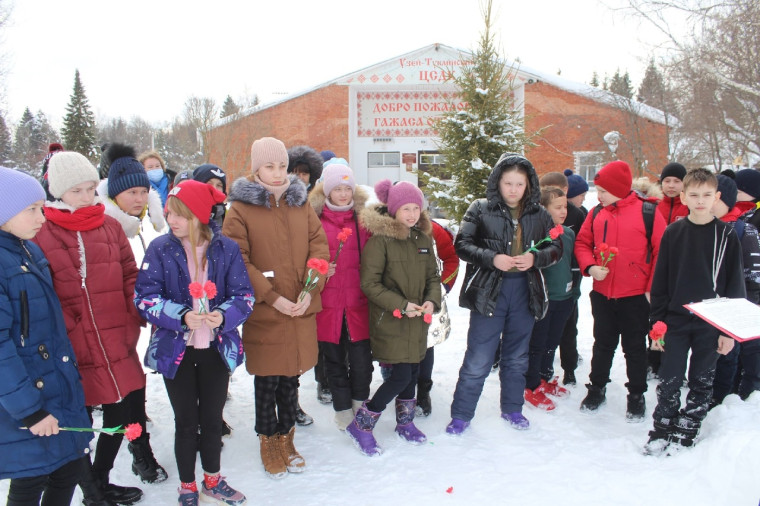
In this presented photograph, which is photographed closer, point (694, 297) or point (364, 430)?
point (694, 297)

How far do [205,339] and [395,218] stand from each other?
1.59m

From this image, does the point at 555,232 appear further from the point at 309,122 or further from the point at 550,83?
the point at 309,122

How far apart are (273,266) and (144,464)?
157 centimetres

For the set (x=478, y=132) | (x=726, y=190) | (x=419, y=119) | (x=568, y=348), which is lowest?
(x=568, y=348)

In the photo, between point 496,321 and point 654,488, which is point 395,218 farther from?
point 654,488

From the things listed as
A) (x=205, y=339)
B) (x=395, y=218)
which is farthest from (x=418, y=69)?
(x=205, y=339)

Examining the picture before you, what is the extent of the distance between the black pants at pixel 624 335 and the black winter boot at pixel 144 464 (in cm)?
359

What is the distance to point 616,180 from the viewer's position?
13.3 feet

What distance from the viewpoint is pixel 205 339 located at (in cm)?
281

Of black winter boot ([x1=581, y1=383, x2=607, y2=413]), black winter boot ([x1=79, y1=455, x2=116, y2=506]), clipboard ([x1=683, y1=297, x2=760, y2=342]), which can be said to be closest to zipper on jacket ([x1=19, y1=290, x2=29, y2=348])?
black winter boot ([x1=79, y1=455, x2=116, y2=506])

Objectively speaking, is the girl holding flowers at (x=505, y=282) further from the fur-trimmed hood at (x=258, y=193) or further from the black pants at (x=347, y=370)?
the fur-trimmed hood at (x=258, y=193)

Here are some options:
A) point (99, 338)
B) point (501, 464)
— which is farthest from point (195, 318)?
point (501, 464)

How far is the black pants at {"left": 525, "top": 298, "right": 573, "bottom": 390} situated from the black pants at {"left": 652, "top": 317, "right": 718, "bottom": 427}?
3.35 ft

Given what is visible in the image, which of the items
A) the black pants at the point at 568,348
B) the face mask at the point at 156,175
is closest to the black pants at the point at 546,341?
the black pants at the point at 568,348
